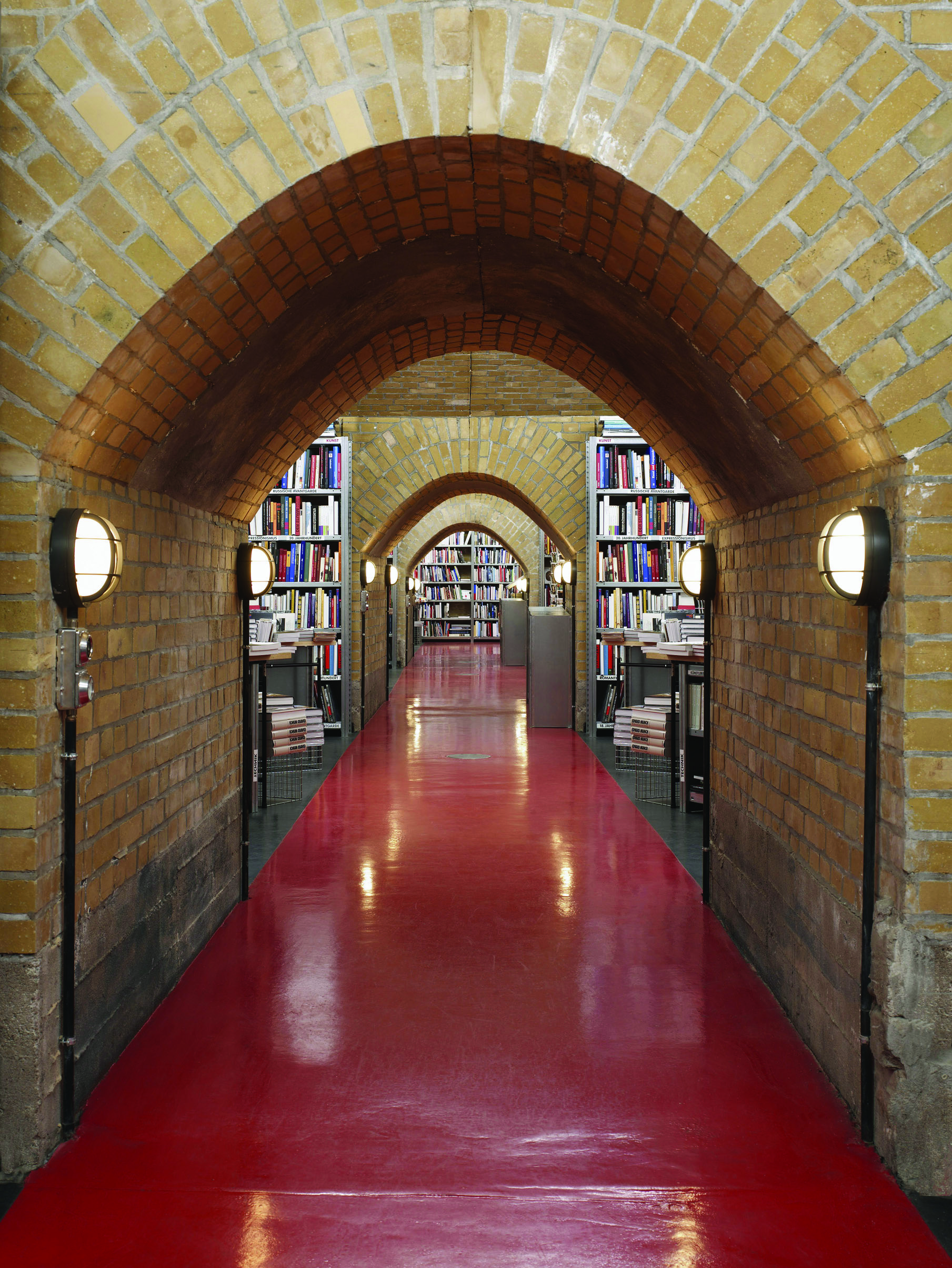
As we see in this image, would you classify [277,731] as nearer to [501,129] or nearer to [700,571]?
[700,571]

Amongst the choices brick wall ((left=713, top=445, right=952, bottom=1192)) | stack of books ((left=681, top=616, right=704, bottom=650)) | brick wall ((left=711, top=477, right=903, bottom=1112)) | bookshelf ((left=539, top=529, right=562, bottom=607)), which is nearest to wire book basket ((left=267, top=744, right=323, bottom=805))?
stack of books ((left=681, top=616, right=704, bottom=650))

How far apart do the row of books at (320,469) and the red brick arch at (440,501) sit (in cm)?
71

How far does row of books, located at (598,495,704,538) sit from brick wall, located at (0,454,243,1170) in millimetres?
5741

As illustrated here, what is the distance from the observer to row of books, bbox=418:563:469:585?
88.3 feet

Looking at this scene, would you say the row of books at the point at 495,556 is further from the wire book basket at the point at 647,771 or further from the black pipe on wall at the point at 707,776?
the black pipe on wall at the point at 707,776

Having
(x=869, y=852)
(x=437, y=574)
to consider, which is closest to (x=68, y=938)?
(x=869, y=852)

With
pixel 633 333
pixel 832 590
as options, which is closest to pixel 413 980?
pixel 832 590

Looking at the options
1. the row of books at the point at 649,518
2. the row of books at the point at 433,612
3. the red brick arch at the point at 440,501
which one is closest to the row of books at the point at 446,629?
the row of books at the point at 433,612

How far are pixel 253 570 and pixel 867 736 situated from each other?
304 cm

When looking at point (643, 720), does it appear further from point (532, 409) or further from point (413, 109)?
point (413, 109)

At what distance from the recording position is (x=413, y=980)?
11.6ft

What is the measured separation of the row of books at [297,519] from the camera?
9680 millimetres

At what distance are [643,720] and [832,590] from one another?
4728 mm

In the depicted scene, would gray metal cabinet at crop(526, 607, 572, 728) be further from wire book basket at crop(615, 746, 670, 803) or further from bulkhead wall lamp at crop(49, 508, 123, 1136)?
bulkhead wall lamp at crop(49, 508, 123, 1136)
